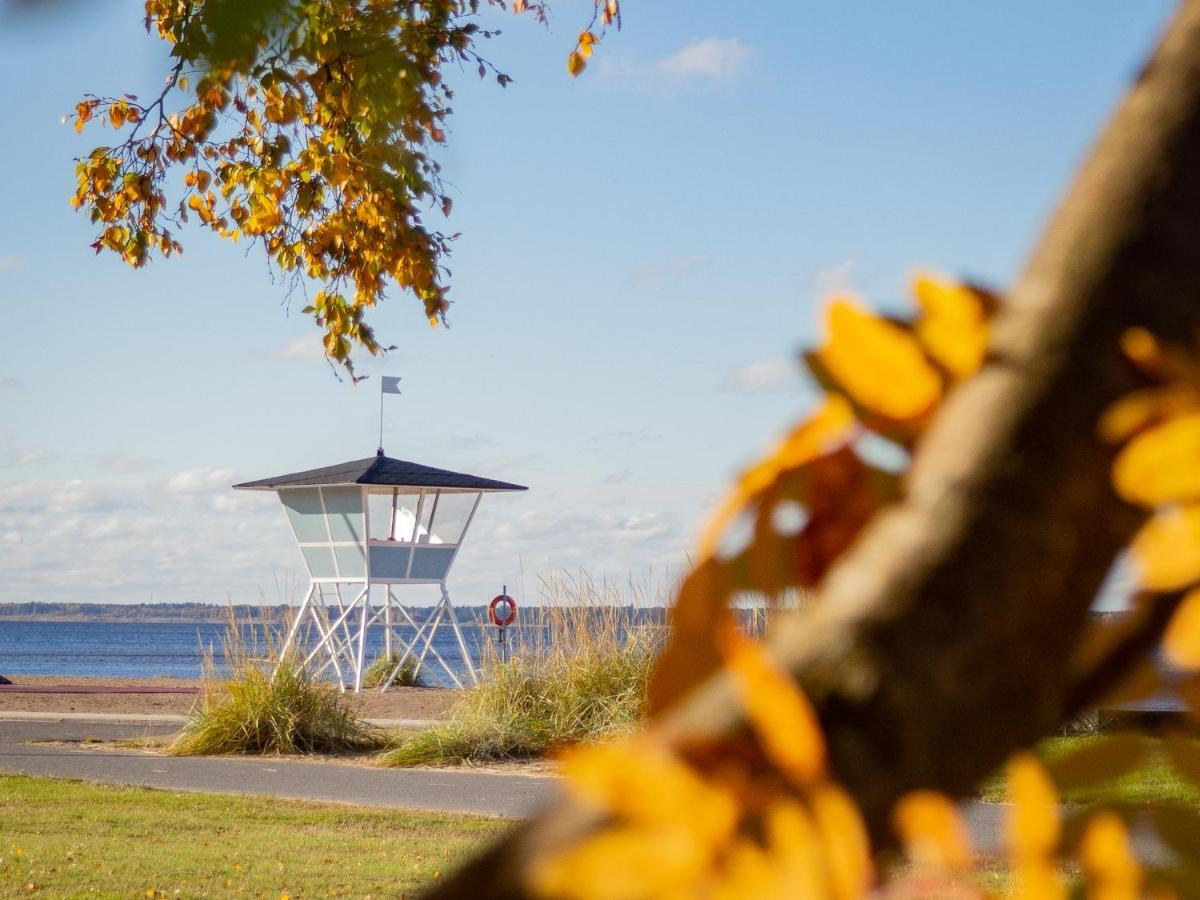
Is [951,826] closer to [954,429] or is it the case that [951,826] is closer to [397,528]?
[954,429]

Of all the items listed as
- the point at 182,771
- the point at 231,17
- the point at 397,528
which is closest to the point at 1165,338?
the point at 231,17

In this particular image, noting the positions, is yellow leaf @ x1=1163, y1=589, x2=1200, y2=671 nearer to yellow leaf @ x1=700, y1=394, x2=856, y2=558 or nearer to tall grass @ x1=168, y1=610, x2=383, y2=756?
yellow leaf @ x1=700, y1=394, x2=856, y2=558

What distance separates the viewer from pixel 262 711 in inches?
462

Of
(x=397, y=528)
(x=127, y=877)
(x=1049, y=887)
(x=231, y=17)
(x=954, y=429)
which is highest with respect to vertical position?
(x=397, y=528)

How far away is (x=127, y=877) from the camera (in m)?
6.47

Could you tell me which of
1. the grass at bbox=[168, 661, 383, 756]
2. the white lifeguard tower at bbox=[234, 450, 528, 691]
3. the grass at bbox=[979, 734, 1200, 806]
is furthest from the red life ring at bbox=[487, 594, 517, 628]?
the grass at bbox=[979, 734, 1200, 806]

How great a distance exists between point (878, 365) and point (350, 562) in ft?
55.7

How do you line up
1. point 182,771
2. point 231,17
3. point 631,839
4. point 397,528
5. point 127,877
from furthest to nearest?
1. point 397,528
2. point 182,771
3. point 127,877
4. point 231,17
5. point 631,839

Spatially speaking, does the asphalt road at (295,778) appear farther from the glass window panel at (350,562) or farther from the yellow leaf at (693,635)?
the yellow leaf at (693,635)

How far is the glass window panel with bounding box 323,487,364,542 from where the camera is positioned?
16891mm

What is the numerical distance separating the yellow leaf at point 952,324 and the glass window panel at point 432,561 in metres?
17.1

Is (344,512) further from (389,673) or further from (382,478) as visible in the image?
(389,673)

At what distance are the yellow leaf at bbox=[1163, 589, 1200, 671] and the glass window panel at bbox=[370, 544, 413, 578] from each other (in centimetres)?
1678

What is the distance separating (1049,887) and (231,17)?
447 millimetres
